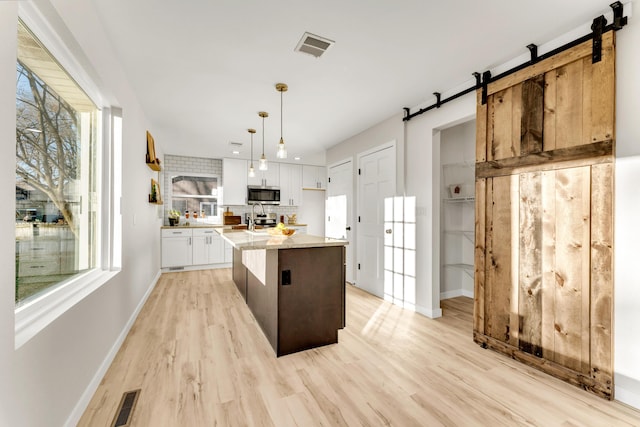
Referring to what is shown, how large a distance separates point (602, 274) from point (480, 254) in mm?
838

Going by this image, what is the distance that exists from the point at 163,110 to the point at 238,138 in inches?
53.4

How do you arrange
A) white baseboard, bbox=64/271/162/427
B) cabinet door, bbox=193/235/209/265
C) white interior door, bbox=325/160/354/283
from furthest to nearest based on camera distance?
cabinet door, bbox=193/235/209/265, white interior door, bbox=325/160/354/283, white baseboard, bbox=64/271/162/427

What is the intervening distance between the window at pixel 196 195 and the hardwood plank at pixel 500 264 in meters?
5.54

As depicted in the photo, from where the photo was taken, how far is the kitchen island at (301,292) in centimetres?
230

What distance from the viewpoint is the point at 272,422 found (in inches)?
61.2

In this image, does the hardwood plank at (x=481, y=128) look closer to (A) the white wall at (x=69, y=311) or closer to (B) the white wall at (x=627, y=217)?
(B) the white wall at (x=627, y=217)

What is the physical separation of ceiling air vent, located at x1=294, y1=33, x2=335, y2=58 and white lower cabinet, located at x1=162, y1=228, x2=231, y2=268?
4.43 metres

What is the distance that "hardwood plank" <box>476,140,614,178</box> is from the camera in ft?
5.81

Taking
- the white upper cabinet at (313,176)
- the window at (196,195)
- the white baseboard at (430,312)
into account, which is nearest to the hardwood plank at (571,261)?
the white baseboard at (430,312)

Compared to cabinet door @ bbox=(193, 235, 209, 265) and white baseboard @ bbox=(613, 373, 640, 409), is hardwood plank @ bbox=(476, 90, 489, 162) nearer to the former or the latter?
white baseboard @ bbox=(613, 373, 640, 409)

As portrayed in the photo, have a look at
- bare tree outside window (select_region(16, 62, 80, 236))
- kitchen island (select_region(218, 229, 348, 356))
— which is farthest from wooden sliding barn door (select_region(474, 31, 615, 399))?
bare tree outside window (select_region(16, 62, 80, 236))

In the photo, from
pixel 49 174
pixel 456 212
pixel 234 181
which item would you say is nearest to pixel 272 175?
pixel 234 181

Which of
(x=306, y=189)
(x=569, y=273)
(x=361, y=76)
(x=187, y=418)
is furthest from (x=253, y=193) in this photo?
(x=569, y=273)

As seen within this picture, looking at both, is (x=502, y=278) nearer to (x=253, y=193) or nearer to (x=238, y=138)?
(x=238, y=138)
